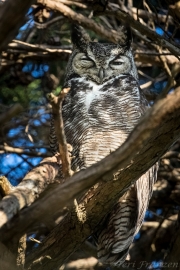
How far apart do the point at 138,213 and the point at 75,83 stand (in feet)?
3.06

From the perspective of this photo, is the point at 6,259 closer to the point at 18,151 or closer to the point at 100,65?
the point at 100,65

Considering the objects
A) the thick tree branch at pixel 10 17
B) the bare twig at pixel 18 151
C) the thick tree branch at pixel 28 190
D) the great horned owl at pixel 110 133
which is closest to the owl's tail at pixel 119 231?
the great horned owl at pixel 110 133

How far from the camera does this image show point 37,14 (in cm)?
349

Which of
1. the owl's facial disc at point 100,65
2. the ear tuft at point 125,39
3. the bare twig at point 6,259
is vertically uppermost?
the bare twig at point 6,259

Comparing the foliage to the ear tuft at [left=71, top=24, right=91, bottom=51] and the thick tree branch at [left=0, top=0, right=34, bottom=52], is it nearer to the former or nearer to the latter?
the ear tuft at [left=71, top=24, right=91, bottom=51]

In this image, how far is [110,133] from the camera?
115 inches

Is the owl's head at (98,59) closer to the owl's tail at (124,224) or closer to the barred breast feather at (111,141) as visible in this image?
the barred breast feather at (111,141)

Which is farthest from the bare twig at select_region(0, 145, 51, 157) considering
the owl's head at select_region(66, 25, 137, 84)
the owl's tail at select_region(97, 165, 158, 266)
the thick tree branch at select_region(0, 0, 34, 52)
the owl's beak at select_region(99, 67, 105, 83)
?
the thick tree branch at select_region(0, 0, 34, 52)

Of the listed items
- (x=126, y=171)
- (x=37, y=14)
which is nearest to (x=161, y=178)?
(x=37, y=14)

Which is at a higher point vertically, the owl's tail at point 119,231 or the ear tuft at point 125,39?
the ear tuft at point 125,39

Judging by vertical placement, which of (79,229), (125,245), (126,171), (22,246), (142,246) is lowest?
(142,246)

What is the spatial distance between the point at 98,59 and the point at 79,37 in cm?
24

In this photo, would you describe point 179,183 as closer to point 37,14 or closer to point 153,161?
point 37,14

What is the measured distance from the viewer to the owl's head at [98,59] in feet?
11.0
